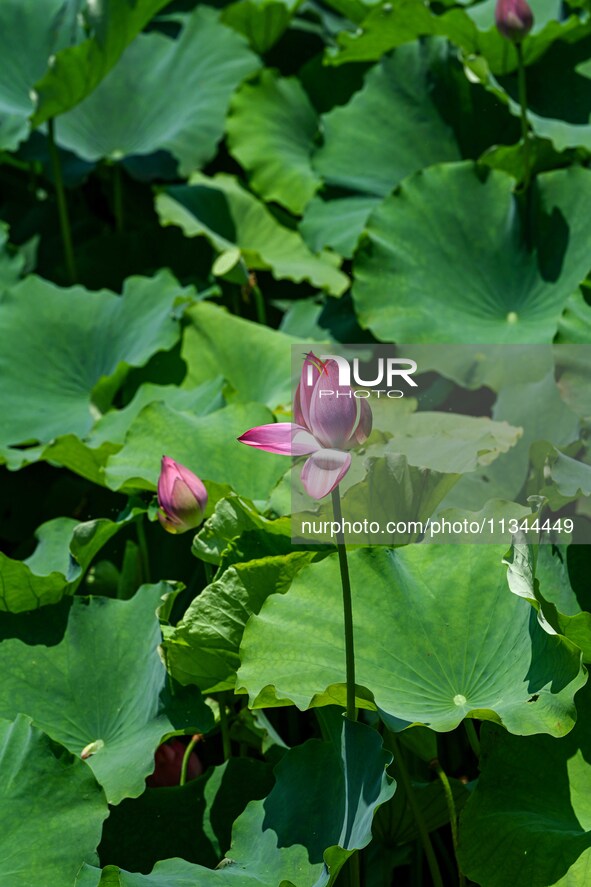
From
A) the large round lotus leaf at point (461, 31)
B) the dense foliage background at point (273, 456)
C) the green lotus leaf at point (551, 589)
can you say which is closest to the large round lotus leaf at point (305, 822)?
the dense foliage background at point (273, 456)

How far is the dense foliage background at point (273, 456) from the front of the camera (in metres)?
1.28

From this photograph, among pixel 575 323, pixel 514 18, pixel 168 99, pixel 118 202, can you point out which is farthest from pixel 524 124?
pixel 118 202

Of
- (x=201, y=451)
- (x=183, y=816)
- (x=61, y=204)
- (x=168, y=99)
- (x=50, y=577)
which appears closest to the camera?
(x=183, y=816)

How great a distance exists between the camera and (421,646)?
133cm

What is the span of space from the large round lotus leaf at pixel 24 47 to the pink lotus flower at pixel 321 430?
1723 millimetres

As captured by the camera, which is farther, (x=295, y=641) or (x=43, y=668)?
(x=43, y=668)

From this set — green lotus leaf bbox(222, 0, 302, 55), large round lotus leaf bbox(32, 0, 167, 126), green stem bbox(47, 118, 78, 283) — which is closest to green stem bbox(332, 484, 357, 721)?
large round lotus leaf bbox(32, 0, 167, 126)

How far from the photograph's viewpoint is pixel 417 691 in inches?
51.2

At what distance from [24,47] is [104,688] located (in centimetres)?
182

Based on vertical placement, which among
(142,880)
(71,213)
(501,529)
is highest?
(501,529)

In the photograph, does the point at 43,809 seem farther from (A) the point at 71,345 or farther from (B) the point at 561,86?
(B) the point at 561,86

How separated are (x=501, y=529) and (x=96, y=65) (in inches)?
59.2

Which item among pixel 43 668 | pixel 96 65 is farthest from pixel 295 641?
pixel 96 65

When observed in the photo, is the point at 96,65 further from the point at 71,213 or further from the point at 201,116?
the point at 71,213
